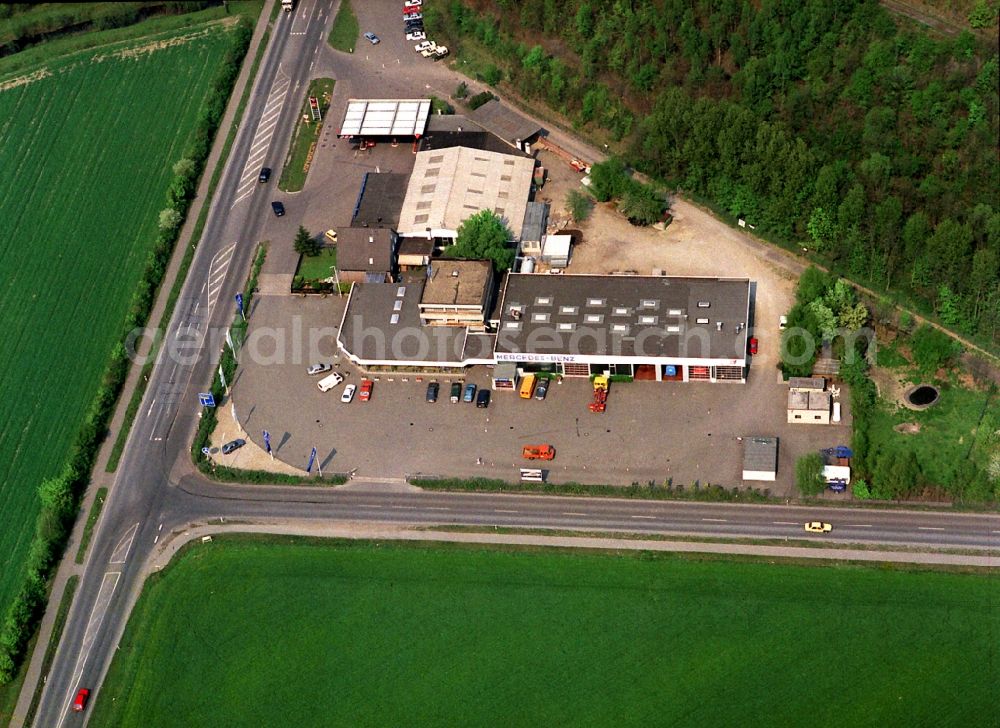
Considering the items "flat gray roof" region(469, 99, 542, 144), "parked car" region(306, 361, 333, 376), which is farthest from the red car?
"flat gray roof" region(469, 99, 542, 144)

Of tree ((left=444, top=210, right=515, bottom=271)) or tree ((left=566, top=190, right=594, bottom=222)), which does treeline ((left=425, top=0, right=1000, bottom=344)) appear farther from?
tree ((left=444, top=210, right=515, bottom=271))

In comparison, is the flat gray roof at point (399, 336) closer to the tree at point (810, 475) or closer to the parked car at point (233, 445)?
the parked car at point (233, 445)

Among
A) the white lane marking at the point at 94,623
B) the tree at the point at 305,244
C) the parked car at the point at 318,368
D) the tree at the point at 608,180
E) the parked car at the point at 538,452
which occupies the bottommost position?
the white lane marking at the point at 94,623

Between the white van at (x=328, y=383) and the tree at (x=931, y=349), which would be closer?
the tree at (x=931, y=349)

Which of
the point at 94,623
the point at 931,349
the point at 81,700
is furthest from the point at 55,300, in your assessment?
the point at 931,349

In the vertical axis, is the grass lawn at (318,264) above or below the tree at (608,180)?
below

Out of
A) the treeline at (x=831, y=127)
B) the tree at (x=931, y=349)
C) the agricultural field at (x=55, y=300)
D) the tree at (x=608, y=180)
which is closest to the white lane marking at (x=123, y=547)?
the agricultural field at (x=55, y=300)

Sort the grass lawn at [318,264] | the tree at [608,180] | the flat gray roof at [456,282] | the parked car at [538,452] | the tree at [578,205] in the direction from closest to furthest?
the parked car at [538,452]
the flat gray roof at [456,282]
the grass lawn at [318,264]
the tree at [578,205]
the tree at [608,180]

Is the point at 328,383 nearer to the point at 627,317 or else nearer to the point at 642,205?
the point at 627,317
